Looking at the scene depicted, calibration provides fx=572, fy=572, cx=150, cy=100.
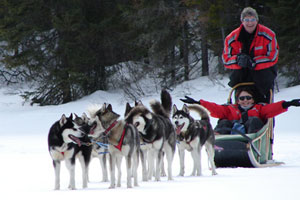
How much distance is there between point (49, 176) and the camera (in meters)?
7.39

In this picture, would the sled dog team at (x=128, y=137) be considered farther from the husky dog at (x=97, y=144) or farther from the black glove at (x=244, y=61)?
the black glove at (x=244, y=61)

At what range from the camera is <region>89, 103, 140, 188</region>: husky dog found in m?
5.82

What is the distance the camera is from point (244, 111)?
8.29 metres

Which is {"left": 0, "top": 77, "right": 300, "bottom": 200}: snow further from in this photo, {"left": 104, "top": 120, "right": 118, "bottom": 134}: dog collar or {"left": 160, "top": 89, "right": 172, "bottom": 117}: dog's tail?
{"left": 160, "top": 89, "right": 172, "bottom": 117}: dog's tail

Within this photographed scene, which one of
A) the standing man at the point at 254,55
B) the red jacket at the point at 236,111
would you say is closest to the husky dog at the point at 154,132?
the red jacket at the point at 236,111

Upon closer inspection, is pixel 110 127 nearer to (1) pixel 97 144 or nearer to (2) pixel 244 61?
(1) pixel 97 144

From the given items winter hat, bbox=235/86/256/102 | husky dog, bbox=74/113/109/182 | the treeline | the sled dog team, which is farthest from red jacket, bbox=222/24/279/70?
the treeline

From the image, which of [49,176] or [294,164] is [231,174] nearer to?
[294,164]

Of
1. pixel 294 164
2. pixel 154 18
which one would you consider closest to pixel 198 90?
pixel 154 18

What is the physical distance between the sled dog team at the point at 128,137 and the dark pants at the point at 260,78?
1192mm

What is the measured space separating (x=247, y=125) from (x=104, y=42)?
14707 mm

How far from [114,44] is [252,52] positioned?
46.5ft

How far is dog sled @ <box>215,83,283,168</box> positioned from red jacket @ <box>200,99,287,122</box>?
0.47ft

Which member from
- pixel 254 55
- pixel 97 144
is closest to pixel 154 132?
pixel 97 144
